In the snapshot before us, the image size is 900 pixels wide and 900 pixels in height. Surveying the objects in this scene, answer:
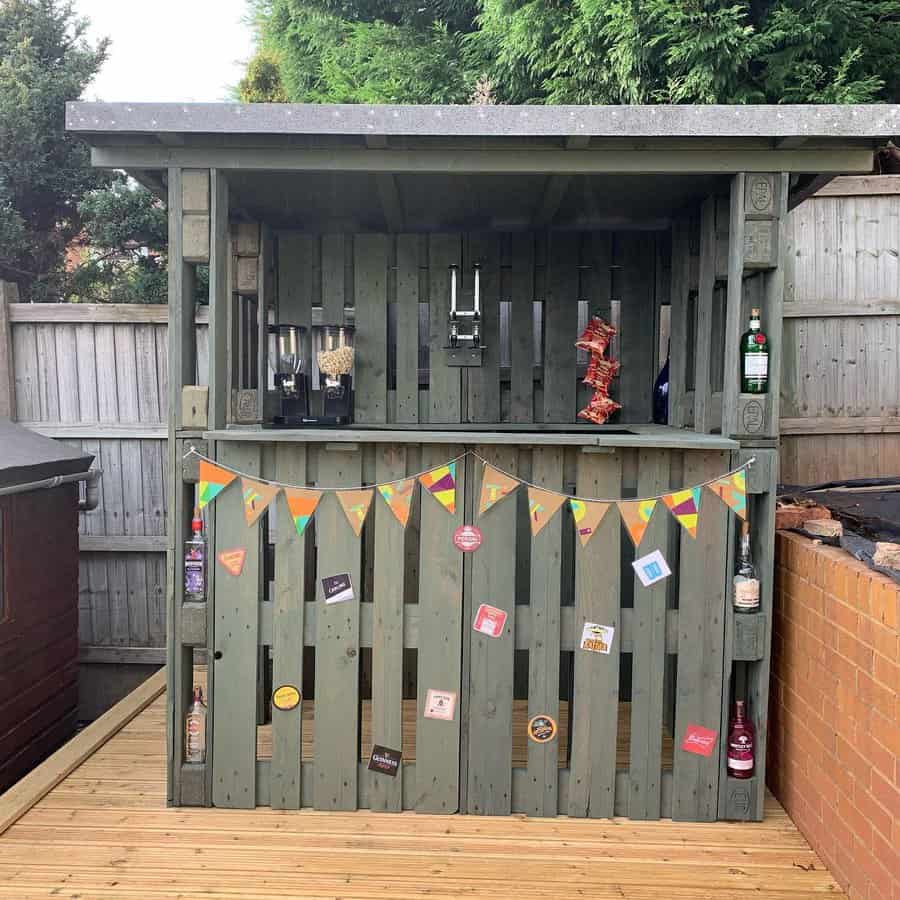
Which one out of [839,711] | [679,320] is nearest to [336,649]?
[839,711]

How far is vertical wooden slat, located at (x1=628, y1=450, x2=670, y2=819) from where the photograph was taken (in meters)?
2.67

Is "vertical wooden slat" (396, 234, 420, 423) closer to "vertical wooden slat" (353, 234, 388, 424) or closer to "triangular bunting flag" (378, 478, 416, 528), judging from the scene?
"vertical wooden slat" (353, 234, 388, 424)

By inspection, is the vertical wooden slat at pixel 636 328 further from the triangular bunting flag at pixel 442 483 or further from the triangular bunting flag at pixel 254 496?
the triangular bunting flag at pixel 254 496

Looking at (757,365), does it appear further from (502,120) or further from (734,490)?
(502,120)

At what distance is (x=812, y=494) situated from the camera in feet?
11.5

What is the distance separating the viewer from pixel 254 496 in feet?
8.82

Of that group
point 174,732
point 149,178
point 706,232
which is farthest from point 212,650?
point 706,232

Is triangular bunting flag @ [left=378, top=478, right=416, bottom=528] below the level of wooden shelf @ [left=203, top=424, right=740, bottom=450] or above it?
below

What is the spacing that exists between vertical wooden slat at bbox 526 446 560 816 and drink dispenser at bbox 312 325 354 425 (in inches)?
42.9

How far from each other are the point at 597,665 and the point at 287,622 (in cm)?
103

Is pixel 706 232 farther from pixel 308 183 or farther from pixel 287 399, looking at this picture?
pixel 287 399

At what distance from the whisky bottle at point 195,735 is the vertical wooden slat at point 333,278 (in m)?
1.73

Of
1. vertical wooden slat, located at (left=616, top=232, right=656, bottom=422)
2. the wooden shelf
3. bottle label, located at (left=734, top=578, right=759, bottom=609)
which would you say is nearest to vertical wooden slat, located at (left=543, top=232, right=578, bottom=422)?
vertical wooden slat, located at (left=616, top=232, right=656, bottom=422)

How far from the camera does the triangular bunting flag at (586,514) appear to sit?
265cm
